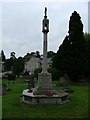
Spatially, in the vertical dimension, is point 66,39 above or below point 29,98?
above

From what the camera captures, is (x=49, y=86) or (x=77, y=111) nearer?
(x=77, y=111)

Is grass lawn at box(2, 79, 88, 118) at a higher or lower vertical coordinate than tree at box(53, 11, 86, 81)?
lower

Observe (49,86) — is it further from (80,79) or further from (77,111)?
(80,79)

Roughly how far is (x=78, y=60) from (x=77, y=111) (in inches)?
1033

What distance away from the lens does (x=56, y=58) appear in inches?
1711

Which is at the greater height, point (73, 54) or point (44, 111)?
point (73, 54)

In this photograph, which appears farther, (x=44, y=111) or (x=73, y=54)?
(x=73, y=54)

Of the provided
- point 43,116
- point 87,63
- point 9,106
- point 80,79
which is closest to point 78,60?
point 87,63

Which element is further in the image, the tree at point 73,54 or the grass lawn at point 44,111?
the tree at point 73,54

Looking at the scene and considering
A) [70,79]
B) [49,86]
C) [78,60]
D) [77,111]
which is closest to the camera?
[77,111]

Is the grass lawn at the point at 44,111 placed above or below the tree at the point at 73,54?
below

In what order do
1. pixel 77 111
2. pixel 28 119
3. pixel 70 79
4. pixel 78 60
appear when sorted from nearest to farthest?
1. pixel 28 119
2. pixel 77 111
3. pixel 78 60
4. pixel 70 79

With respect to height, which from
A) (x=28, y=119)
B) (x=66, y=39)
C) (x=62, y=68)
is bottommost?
(x=28, y=119)

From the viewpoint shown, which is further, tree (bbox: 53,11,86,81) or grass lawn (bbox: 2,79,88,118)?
tree (bbox: 53,11,86,81)
